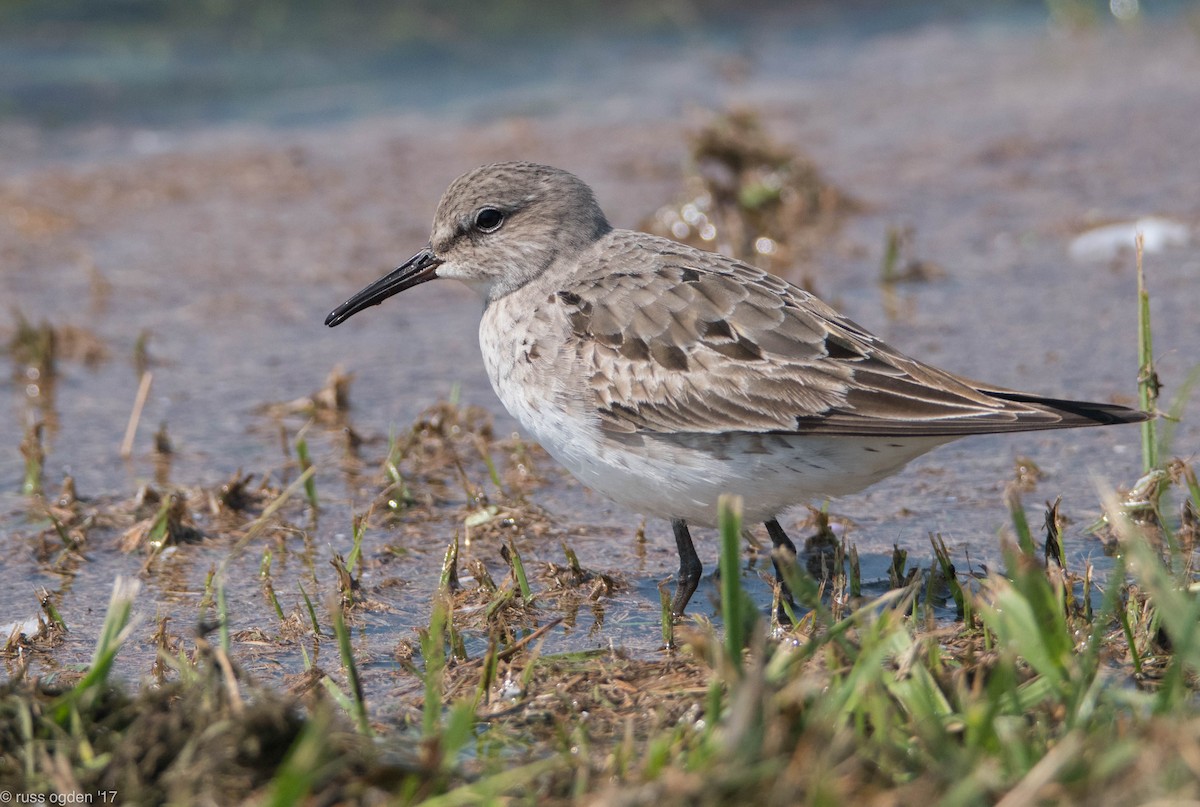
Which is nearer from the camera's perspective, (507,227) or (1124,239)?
(507,227)

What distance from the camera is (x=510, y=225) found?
570 centimetres

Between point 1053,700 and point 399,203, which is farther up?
point 399,203

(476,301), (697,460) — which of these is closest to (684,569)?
(697,460)

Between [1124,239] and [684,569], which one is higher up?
[1124,239]

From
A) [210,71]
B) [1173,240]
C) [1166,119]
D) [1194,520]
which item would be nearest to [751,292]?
[1194,520]

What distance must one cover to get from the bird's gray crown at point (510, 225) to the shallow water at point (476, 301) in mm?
953

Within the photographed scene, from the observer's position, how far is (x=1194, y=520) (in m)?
4.92

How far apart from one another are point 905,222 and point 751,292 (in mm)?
4802

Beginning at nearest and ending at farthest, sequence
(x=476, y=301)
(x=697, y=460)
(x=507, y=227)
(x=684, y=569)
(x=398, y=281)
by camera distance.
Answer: (x=697, y=460) < (x=684, y=569) < (x=507, y=227) < (x=398, y=281) < (x=476, y=301)

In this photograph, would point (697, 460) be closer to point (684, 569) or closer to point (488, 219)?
point (684, 569)

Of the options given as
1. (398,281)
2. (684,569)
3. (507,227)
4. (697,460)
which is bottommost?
(684,569)

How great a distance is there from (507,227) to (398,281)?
1.81 ft

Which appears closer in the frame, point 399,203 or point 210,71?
point 399,203

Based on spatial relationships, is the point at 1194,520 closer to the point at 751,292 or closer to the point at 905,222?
the point at 751,292
